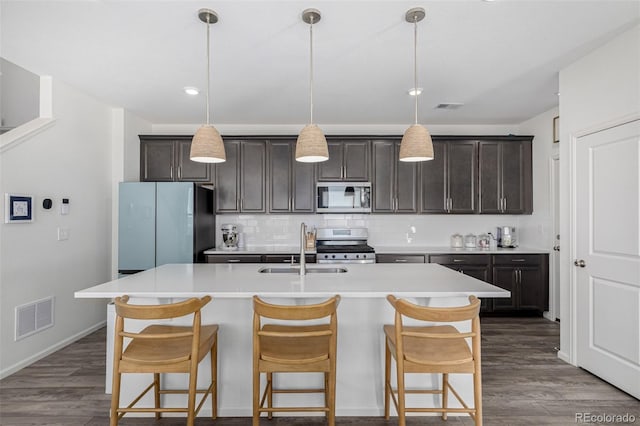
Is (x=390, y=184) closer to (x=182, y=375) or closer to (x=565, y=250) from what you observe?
(x=565, y=250)

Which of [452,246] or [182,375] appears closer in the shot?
[182,375]

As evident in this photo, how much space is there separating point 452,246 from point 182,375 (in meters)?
3.81

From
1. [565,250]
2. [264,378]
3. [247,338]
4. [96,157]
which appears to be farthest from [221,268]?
[565,250]

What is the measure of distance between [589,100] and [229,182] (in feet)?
12.9

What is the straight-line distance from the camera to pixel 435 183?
4703 mm

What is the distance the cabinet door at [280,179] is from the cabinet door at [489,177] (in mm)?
2564

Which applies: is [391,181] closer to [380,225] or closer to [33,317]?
[380,225]

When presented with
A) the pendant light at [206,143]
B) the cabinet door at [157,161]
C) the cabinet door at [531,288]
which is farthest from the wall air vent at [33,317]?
the cabinet door at [531,288]

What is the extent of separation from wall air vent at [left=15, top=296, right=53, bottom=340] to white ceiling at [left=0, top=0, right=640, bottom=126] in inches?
83.3

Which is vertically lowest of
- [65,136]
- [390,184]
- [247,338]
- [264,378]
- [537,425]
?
[537,425]

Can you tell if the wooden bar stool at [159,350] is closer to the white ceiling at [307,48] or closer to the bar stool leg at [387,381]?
the bar stool leg at [387,381]

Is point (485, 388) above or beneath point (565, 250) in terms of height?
beneath

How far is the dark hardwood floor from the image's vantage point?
88.0 inches

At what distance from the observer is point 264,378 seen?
2303 millimetres
